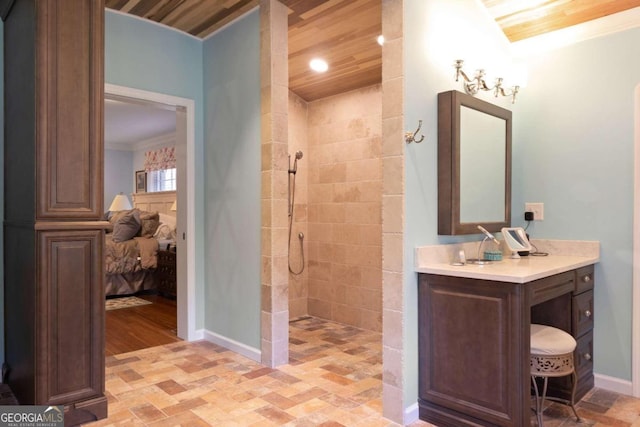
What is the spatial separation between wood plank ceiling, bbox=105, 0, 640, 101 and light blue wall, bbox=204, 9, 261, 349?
256 millimetres

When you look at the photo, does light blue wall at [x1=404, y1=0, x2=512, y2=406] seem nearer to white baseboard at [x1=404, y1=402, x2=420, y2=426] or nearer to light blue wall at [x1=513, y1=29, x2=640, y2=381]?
white baseboard at [x1=404, y1=402, x2=420, y2=426]

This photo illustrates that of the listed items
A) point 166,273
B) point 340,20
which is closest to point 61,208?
point 340,20

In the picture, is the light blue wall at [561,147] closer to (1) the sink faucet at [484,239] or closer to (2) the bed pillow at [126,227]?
(1) the sink faucet at [484,239]

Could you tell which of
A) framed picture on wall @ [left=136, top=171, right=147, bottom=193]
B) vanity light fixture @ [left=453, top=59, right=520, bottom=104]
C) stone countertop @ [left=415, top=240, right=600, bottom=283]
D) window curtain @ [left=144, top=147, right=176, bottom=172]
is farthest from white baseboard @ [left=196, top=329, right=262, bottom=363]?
framed picture on wall @ [left=136, top=171, right=147, bottom=193]

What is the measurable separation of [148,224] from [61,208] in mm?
4287

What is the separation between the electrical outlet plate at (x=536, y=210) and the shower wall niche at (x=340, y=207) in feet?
4.32

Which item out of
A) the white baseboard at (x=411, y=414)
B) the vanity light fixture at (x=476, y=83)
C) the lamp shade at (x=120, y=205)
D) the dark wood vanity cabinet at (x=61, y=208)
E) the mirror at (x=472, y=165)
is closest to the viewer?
the dark wood vanity cabinet at (x=61, y=208)

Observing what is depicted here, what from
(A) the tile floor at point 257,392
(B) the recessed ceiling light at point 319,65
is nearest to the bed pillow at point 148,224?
(A) the tile floor at point 257,392

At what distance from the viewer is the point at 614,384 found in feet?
9.08

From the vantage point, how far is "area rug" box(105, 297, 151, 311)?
5.14m

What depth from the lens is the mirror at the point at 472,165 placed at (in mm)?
2518

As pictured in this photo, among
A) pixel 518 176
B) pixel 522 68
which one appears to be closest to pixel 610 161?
Result: pixel 518 176

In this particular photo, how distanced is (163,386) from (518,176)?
9.14 ft

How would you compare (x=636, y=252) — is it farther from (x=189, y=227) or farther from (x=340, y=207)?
(x=189, y=227)
